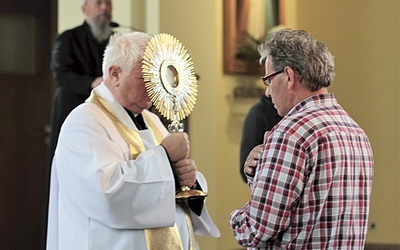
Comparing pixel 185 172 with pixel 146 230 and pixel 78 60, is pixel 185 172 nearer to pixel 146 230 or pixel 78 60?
pixel 146 230

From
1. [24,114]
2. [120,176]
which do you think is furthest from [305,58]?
[24,114]

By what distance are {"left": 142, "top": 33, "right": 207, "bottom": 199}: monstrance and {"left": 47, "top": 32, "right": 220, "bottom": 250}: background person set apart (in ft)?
0.18

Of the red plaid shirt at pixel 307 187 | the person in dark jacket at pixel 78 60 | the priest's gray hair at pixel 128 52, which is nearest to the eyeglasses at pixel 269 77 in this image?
the red plaid shirt at pixel 307 187

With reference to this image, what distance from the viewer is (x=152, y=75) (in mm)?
3693

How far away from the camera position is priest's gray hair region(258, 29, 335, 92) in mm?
2963

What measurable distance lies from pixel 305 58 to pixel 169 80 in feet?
2.99

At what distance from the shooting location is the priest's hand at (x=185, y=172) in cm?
367

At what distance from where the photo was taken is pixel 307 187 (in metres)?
2.88

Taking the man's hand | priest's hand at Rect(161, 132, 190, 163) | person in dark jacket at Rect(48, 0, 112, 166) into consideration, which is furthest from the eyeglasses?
person in dark jacket at Rect(48, 0, 112, 166)

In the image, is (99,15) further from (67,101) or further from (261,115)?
(261,115)

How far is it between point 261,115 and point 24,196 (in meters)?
2.19

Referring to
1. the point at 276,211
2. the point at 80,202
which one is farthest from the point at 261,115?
the point at 276,211

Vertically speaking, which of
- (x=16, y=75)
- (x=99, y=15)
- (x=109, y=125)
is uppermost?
(x=99, y=15)

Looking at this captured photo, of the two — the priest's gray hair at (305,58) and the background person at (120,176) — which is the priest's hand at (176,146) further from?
the priest's gray hair at (305,58)
